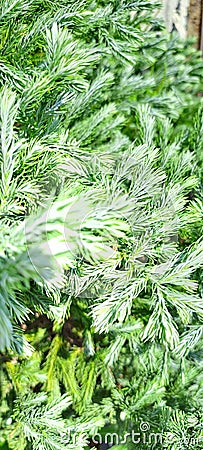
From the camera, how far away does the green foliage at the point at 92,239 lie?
65cm

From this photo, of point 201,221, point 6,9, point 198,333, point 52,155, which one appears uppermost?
point 6,9

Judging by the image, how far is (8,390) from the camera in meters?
1.21

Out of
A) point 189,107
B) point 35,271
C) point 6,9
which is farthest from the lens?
point 189,107

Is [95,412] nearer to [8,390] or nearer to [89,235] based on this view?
[8,390]

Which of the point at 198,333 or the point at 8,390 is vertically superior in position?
the point at 198,333

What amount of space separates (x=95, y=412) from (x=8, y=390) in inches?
9.0

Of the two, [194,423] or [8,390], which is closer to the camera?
[194,423]

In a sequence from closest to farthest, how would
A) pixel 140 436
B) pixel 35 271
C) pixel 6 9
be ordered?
pixel 35 271 < pixel 6 9 < pixel 140 436

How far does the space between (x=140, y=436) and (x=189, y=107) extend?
91cm

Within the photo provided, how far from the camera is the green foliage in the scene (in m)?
0.65

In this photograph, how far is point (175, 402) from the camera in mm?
1146

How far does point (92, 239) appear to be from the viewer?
60cm

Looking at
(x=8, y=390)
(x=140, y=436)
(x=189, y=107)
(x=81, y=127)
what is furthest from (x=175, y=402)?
(x=189, y=107)

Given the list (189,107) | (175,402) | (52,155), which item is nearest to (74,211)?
(52,155)
